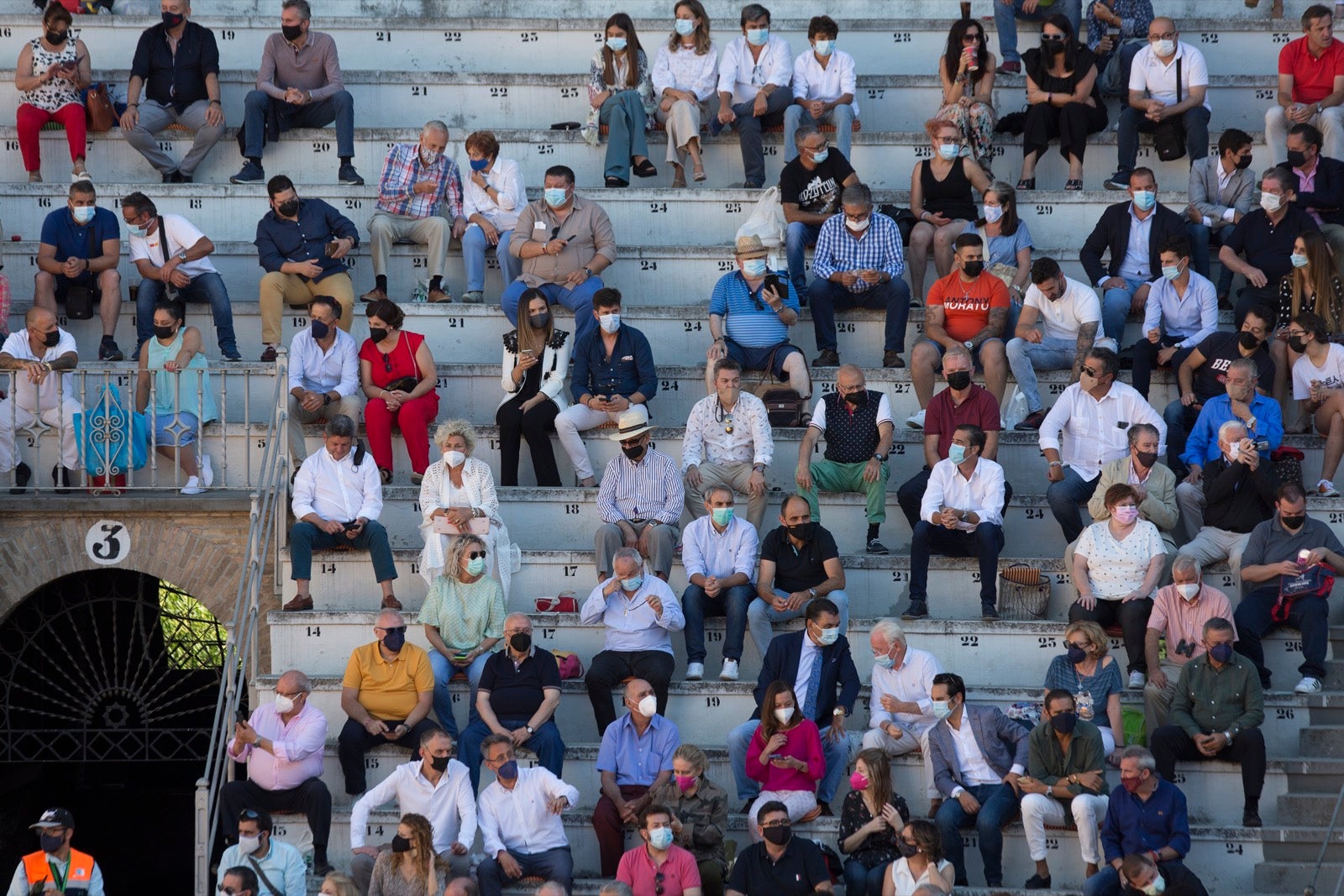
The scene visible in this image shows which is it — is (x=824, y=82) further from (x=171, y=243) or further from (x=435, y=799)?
(x=435, y=799)

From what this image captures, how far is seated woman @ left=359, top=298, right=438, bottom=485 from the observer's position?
13156 mm

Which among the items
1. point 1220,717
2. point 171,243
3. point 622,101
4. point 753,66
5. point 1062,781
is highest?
point 753,66

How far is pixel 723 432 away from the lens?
12.9 meters

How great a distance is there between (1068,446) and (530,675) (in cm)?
384

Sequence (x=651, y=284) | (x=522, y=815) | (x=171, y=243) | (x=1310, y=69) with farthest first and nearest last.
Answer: (x=1310, y=69), (x=651, y=284), (x=171, y=243), (x=522, y=815)

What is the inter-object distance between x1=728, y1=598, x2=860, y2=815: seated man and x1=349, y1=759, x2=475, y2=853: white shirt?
1.55 m

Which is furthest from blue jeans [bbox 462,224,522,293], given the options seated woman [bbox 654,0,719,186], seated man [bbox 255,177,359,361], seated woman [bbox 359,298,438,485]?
seated woman [bbox 654,0,719,186]

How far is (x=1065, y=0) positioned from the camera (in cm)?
1630

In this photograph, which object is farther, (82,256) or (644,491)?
(82,256)

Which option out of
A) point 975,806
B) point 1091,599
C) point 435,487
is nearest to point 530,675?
point 435,487

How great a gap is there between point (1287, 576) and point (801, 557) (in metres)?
2.85

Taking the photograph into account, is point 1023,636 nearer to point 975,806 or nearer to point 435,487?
point 975,806

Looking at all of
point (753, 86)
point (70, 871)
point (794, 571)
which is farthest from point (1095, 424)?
point (70, 871)

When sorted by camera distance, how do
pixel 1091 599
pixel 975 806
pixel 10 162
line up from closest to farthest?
pixel 975 806
pixel 1091 599
pixel 10 162
